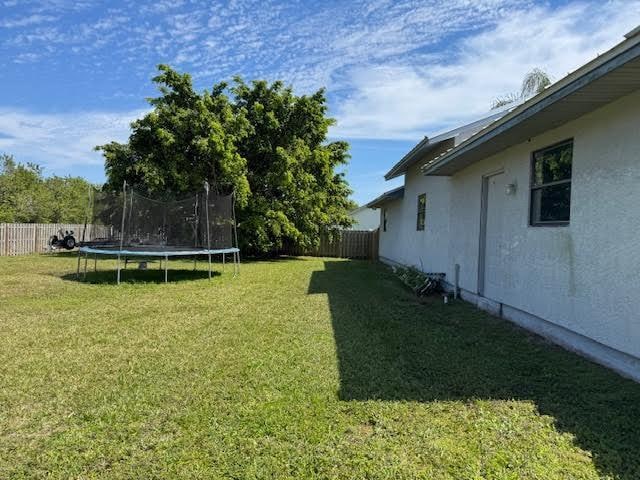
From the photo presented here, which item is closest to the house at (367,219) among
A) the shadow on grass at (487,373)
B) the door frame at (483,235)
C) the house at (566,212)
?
the house at (566,212)

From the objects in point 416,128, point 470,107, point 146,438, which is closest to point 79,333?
point 146,438

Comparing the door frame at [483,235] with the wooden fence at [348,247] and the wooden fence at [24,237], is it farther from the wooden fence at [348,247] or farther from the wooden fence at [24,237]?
the wooden fence at [348,247]

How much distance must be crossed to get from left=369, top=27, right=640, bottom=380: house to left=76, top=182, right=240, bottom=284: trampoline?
6.46 metres

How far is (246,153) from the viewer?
19.7 meters

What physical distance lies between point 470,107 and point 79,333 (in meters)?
15.3

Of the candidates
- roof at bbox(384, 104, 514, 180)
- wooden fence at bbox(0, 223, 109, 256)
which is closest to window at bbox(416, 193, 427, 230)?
roof at bbox(384, 104, 514, 180)

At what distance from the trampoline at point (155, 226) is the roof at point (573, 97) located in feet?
23.9

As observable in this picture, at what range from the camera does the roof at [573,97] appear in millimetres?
3395

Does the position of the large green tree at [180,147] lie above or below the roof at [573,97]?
above

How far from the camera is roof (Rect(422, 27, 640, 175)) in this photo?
11.1 feet

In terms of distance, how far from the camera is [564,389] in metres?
3.82

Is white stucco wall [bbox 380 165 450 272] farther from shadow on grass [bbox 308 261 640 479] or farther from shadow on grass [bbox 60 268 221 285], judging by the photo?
shadow on grass [bbox 60 268 221 285]

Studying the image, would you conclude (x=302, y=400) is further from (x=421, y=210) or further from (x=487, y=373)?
(x=421, y=210)

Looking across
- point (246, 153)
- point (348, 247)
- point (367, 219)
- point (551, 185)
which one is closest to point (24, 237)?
point (246, 153)
